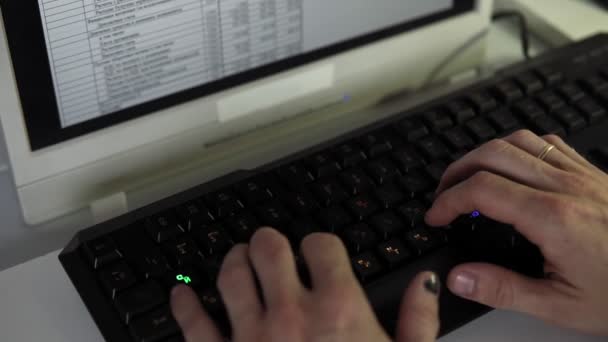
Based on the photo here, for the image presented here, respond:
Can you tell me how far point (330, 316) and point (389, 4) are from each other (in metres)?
0.33

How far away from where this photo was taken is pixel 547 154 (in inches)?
21.9

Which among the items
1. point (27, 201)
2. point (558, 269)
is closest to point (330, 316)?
point (558, 269)

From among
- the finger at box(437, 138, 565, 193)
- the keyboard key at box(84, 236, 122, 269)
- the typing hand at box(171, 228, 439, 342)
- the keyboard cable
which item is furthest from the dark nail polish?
the keyboard cable

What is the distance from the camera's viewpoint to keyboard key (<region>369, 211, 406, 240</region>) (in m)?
0.54

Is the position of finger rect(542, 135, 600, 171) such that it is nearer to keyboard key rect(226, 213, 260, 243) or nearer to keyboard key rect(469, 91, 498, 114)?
keyboard key rect(469, 91, 498, 114)

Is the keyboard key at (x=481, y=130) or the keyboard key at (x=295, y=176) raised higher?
the keyboard key at (x=481, y=130)

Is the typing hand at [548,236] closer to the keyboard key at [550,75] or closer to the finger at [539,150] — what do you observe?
the finger at [539,150]

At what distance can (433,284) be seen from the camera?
478 mm

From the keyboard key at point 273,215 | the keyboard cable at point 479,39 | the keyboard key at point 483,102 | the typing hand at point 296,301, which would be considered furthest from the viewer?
the keyboard cable at point 479,39

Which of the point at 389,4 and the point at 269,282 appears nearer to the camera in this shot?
the point at 269,282

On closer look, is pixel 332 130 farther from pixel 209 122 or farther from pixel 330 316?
pixel 330 316

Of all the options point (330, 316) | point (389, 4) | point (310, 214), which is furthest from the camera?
point (389, 4)

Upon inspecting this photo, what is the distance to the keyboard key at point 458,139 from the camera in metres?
0.61

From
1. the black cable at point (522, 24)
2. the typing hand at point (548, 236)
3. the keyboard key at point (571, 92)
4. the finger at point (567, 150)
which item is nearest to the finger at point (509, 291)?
the typing hand at point (548, 236)
